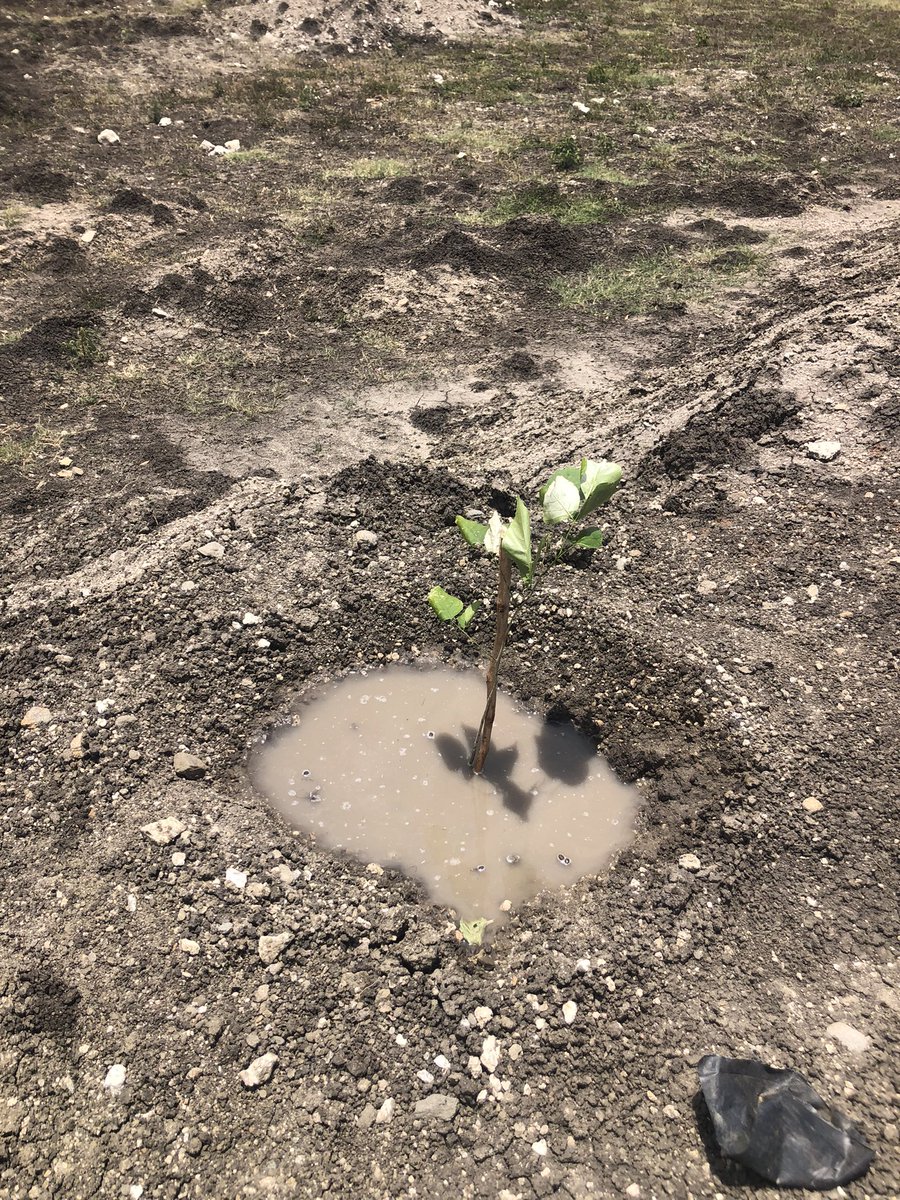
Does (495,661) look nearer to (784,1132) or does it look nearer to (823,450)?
(784,1132)

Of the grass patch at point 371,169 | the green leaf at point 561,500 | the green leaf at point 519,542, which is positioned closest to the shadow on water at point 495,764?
the green leaf at point 519,542

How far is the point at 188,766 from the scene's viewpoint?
315 cm

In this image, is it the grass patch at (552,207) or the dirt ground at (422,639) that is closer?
the dirt ground at (422,639)

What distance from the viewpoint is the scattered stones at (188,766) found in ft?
10.3

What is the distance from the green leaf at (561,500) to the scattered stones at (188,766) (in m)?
1.75

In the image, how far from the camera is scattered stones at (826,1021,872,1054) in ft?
7.77

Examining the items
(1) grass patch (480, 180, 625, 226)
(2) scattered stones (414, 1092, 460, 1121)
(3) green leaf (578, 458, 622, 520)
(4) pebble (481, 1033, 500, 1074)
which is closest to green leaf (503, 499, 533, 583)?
(3) green leaf (578, 458, 622, 520)

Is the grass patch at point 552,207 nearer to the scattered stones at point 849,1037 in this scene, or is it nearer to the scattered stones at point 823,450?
the scattered stones at point 823,450

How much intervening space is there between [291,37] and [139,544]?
11759 mm

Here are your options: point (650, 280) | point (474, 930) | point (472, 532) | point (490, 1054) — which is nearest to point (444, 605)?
point (472, 532)

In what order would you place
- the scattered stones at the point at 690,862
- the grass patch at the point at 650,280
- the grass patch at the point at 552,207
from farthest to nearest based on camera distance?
1. the grass patch at the point at 552,207
2. the grass patch at the point at 650,280
3. the scattered stones at the point at 690,862

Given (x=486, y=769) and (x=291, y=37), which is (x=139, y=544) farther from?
(x=291, y=37)

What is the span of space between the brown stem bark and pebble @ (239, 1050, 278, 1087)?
1.30 meters

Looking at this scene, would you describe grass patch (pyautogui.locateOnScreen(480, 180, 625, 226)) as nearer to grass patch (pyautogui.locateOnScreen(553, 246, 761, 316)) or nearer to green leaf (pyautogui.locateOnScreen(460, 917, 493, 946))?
grass patch (pyautogui.locateOnScreen(553, 246, 761, 316))
